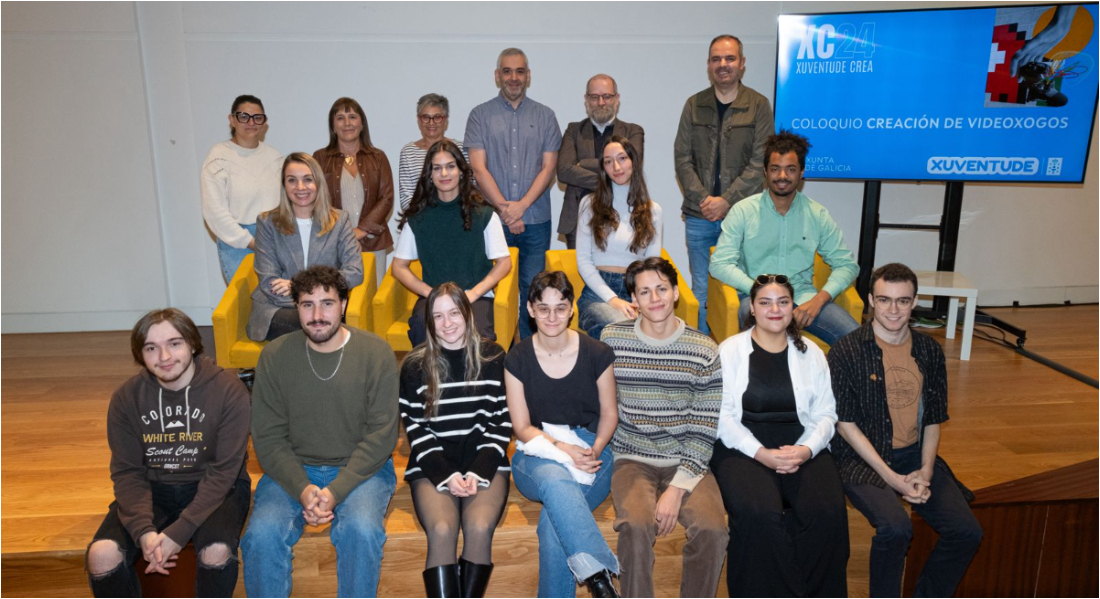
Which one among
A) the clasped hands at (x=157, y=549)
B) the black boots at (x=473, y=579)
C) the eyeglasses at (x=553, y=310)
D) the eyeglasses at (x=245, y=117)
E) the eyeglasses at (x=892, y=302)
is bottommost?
the black boots at (x=473, y=579)

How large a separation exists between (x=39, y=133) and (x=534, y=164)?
10.8ft

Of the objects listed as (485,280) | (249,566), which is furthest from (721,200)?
(249,566)

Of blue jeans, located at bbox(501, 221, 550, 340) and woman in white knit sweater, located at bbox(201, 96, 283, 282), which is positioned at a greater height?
woman in white knit sweater, located at bbox(201, 96, 283, 282)

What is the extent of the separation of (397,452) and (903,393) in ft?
6.63

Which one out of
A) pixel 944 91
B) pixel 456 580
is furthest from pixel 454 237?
pixel 944 91

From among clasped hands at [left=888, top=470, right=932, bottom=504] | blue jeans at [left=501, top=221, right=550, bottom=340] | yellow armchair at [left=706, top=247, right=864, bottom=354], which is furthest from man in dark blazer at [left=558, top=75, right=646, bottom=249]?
clasped hands at [left=888, top=470, right=932, bottom=504]

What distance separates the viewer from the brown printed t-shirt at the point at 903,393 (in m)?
2.75

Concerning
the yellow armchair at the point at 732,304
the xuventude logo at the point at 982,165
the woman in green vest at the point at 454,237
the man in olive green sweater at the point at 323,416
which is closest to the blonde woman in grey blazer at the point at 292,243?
the woman in green vest at the point at 454,237

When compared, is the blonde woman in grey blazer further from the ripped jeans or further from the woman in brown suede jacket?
the ripped jeans

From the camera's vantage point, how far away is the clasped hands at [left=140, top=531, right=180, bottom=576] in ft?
7.77

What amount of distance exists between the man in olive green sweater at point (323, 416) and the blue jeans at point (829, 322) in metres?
1.70

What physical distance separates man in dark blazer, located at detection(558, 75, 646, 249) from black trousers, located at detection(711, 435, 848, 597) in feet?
6.31

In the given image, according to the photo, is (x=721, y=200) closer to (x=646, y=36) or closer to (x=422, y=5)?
(x=646, y=36)

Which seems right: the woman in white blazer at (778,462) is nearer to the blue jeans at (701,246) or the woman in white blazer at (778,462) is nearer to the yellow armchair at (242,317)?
→ the blue jeans at (701,246)
